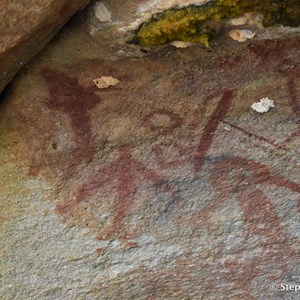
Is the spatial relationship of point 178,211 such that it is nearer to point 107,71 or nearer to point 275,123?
point 275,123

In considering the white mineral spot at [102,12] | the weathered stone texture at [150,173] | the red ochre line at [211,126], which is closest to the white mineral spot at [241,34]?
the weathered stone texture at [150,173]

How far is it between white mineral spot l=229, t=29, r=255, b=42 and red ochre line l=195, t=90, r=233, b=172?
121 millimetres

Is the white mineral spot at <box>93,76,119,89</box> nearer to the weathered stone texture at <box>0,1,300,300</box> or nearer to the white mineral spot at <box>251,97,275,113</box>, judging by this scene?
the weathered stone texture at <box>0,1,300,300</box>

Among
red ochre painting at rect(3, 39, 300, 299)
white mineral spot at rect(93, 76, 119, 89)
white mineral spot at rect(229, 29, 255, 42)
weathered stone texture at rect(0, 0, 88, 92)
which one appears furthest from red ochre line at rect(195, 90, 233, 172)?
weathered stone texture at rect(0, 0, 88, 92)

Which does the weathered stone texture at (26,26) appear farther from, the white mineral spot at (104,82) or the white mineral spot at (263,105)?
the white mineral spot at (263,105)

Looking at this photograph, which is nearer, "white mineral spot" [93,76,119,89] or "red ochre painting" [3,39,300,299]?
"red ochre painting" [3,39,300,299]

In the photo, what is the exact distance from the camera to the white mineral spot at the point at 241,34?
1386 mm

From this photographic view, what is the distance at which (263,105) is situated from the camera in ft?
4.50

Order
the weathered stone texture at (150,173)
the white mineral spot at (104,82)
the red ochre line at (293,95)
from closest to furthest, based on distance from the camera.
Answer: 1. the weathered stone texture at (150,173)
2. the red ochre line at (293,95)
3. the white mineral spot at (104,82)

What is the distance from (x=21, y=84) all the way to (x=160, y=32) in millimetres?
366

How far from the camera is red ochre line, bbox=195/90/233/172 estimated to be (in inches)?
53.4

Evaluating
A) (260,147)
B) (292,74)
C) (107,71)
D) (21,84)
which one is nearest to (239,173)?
(260,147)

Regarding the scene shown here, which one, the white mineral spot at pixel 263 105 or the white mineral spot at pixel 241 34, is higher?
the white mineral spot at pixel 241 34

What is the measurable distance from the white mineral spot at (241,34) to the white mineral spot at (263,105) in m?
0.14
